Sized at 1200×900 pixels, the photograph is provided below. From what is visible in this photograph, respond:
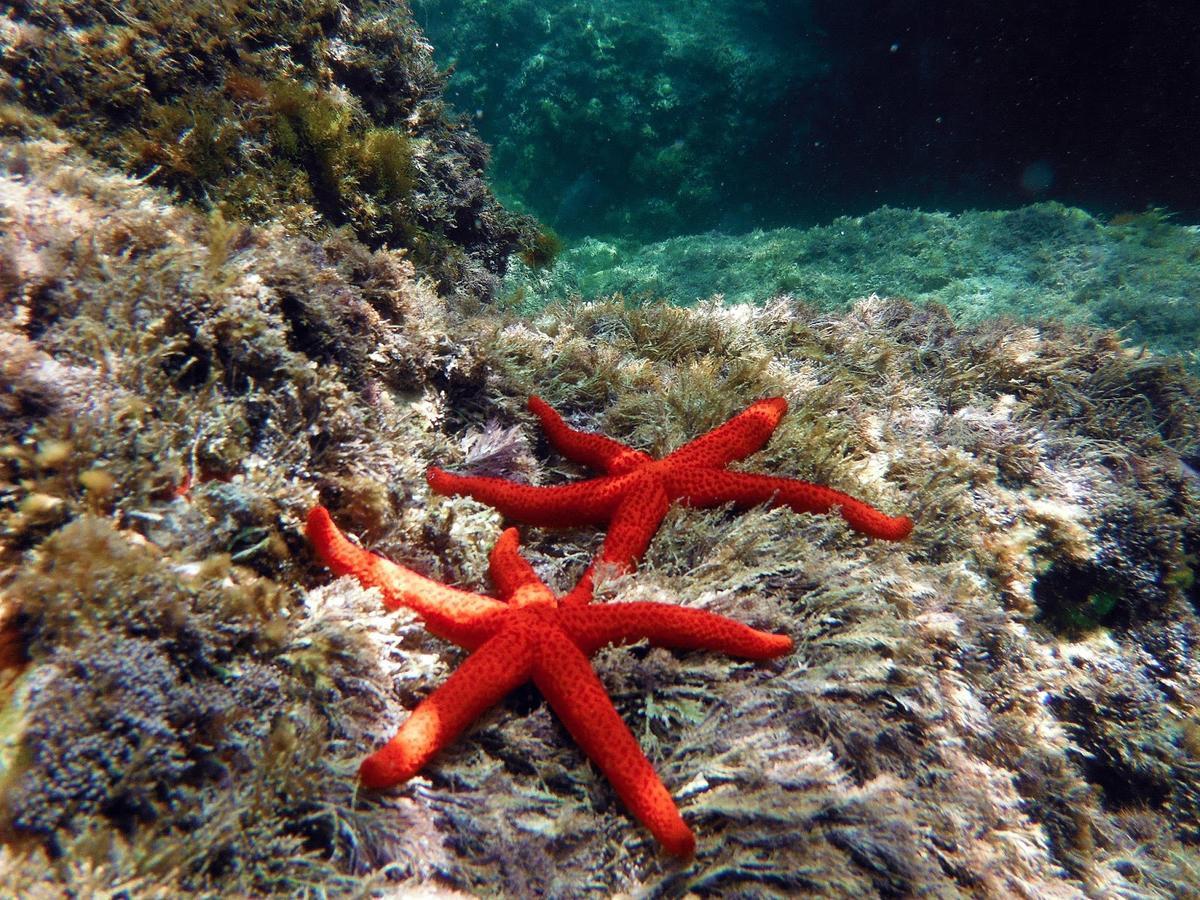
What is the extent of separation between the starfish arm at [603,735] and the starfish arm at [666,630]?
99mm

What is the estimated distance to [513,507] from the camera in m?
→ 2.84

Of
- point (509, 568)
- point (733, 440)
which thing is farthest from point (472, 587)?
point (733, 440)

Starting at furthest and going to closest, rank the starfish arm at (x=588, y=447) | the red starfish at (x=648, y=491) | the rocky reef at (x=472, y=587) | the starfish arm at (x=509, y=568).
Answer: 1. the starfish arm at (x=588, y=447)
2. the red starfish at (x=648, y=491)
3. the starfish arm at (x=509, y=568)
4. the rocky reef at (x=472, y=587)

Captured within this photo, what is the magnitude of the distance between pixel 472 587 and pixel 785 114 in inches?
691

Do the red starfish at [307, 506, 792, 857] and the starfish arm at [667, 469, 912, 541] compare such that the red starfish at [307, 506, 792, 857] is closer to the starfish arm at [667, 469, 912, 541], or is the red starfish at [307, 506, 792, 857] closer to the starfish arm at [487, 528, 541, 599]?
the starfish arm at [487, 528, 541, 599]

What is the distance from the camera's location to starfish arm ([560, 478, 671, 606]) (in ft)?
8.70

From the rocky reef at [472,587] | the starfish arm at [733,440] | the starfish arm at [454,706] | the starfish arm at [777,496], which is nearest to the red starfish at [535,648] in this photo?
the starfish arm at [454,706]

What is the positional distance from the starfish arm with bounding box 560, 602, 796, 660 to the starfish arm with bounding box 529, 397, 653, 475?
89 centimetres

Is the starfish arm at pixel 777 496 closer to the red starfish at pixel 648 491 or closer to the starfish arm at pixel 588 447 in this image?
the red starfish at pixel 648 491

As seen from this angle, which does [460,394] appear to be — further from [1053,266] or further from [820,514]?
[1053,266]

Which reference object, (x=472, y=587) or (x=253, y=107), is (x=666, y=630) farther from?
(x=253, y=107)

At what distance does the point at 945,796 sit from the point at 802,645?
0.90 meters

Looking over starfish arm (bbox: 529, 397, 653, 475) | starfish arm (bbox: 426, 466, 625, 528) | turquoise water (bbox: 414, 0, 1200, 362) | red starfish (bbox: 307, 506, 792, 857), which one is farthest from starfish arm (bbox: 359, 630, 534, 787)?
turquoise water (bbox: 414, 0, 1200, 362)

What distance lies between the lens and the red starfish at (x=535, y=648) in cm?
190
